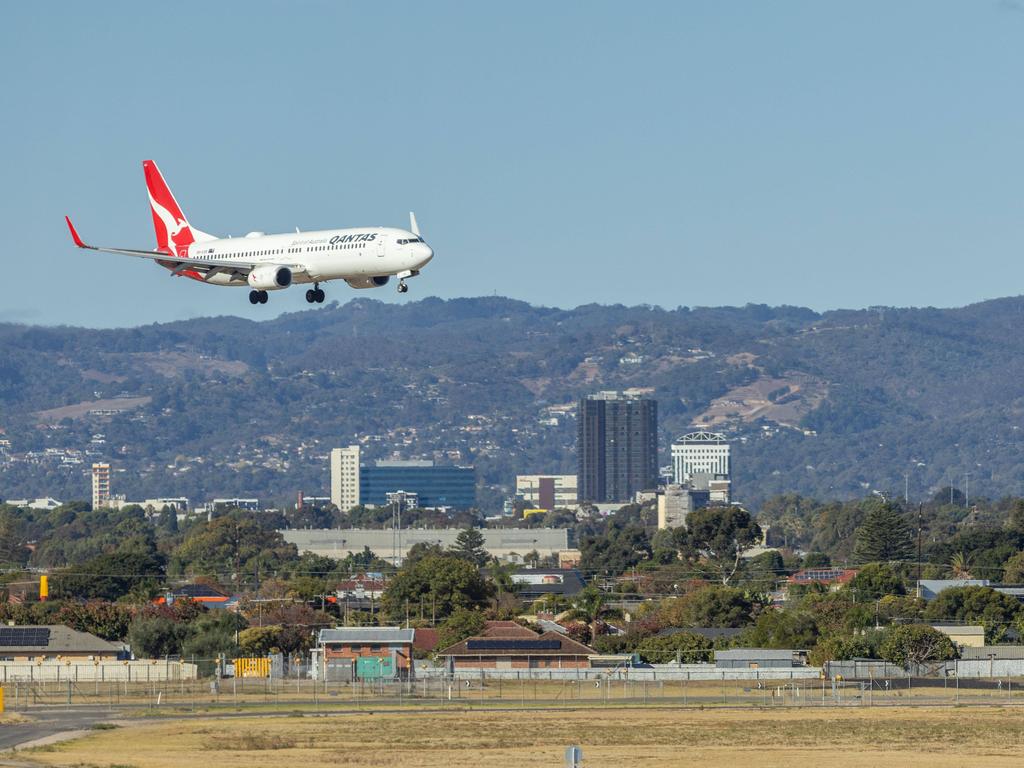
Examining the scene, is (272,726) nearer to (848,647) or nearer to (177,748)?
(177,748)

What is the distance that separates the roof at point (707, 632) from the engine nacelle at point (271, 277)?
54179 millimetres

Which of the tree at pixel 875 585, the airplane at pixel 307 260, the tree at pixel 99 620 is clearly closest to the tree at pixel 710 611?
the tree at pixel 875 585

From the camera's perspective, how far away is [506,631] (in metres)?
144

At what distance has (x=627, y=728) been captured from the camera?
9106 centimetres

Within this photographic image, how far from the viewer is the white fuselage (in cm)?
10425

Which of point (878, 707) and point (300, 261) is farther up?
point (300, 261)

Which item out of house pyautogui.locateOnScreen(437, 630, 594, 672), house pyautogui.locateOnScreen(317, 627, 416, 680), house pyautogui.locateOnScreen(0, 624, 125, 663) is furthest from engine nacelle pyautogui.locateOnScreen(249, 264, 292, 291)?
house pyautogui.locateOnScreen(0, 624, 125, 663)

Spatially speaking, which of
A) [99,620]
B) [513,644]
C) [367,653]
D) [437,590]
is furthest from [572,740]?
[437,590]

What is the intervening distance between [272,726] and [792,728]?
2221cm

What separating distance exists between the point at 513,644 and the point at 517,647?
1.03 meters

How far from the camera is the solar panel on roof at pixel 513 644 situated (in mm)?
133250

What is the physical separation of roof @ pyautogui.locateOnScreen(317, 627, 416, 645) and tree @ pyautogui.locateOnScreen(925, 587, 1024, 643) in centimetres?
4779

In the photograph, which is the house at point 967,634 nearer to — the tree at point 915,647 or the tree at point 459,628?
the tree at point 915,647

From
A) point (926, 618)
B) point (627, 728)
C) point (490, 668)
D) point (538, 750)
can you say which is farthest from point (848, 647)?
point (538, 750)
